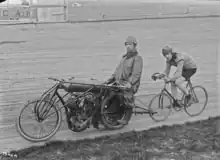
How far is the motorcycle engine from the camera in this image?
5.89m

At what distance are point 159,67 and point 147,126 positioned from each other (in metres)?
1.55

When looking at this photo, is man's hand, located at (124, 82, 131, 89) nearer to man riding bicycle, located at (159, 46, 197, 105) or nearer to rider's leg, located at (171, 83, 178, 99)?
man riding bicycle, located at (159, 46, 197, 105)

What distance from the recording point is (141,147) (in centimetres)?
552

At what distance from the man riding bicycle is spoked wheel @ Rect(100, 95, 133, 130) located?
0.95 metres

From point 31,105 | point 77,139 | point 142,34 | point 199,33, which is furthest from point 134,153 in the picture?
point 199,33

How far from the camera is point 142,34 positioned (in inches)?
321

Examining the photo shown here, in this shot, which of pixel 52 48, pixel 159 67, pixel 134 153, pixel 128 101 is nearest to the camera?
pixel 134 153

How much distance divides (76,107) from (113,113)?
66 cm

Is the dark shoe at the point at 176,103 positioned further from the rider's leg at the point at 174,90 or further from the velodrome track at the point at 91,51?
the velodrome track at the point at 91,51

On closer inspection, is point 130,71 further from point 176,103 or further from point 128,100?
point 176,103

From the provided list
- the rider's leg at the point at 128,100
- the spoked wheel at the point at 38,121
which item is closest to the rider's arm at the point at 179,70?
the rider's leg at the point at 128,100

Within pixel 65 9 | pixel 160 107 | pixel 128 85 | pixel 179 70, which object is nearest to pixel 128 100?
pixel 128 85

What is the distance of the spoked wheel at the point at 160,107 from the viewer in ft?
22.1

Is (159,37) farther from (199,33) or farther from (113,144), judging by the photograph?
(113,144)
